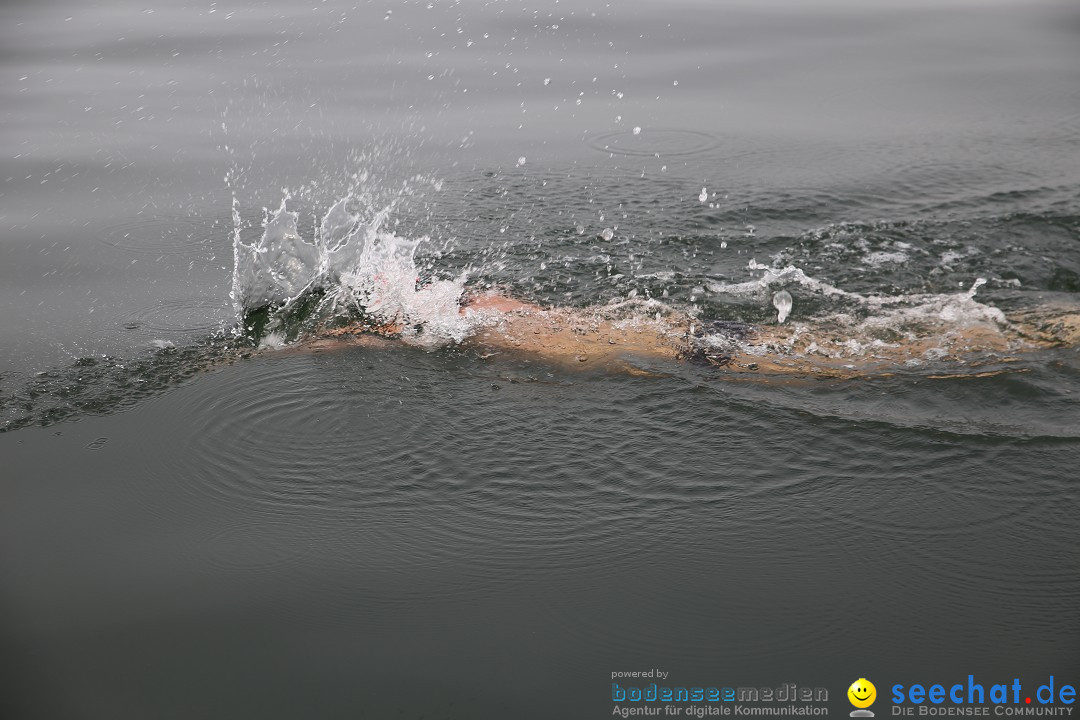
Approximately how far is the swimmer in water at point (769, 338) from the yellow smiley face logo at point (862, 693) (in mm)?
1752

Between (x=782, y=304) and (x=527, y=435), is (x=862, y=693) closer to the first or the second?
(x=527, y=435)

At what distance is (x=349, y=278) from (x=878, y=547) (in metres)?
2.91

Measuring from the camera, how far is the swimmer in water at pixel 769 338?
404cm

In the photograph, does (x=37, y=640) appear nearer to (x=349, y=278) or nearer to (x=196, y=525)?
(x=196, y=525)

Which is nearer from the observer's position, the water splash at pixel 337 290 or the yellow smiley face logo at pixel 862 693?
the yellow smiley face logo at pixel 862 693

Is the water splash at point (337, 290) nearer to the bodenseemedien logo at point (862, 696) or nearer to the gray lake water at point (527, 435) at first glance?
the gray lake water at point (527, 435)

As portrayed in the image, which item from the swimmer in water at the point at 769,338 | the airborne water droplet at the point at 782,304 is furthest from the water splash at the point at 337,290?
the airborne water droplet at the point at 782,304

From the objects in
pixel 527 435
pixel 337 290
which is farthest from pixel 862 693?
pixel 337 290

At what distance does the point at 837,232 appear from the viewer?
5348 mm

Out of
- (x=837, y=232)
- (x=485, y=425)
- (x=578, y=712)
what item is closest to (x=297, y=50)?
(x=837, y=232)

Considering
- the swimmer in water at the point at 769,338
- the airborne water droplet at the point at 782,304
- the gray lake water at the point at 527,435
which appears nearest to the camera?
the gray lake water at the point at 527,435

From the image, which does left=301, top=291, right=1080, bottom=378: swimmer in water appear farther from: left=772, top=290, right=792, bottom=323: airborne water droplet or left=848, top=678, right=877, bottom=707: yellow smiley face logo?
left=848, top=678, right=877, bottom=707: yellow smiley face logo

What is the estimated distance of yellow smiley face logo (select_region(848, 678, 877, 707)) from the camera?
239cm

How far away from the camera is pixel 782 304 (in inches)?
179
